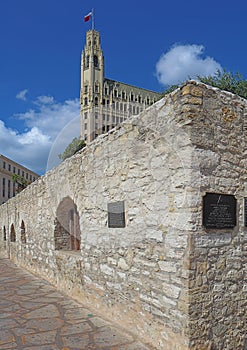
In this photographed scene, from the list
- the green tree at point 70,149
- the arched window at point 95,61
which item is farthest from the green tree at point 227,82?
the arched window at point 95,61

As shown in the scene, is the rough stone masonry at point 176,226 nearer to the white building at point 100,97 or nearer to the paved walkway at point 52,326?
the paved walkway at point 52,326

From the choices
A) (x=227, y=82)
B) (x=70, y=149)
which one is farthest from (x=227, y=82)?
(x=70, y=149)

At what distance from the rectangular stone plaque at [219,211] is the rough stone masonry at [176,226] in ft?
0.15

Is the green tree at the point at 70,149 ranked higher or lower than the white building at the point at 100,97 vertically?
lower

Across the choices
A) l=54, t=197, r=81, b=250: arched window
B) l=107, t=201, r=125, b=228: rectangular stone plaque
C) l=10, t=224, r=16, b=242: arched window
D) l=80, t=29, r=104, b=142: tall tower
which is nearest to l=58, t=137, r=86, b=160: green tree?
l=54, t=197, r=81, b=250: arched window

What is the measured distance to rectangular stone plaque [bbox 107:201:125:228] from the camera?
4.13 meters

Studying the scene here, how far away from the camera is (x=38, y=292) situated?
6.21 meters

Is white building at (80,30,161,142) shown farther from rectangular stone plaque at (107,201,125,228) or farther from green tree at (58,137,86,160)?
rectangular stone plaque at (107,201,125,228)

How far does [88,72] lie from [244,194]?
38.4 m

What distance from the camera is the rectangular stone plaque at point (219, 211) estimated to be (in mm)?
3211

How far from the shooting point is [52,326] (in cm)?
415

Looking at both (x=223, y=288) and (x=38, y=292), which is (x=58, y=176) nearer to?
(x=38, y=292)

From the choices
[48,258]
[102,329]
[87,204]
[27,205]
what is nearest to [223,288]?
[102,329]

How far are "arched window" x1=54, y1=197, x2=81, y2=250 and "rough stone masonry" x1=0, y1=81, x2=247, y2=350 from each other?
216 cm
